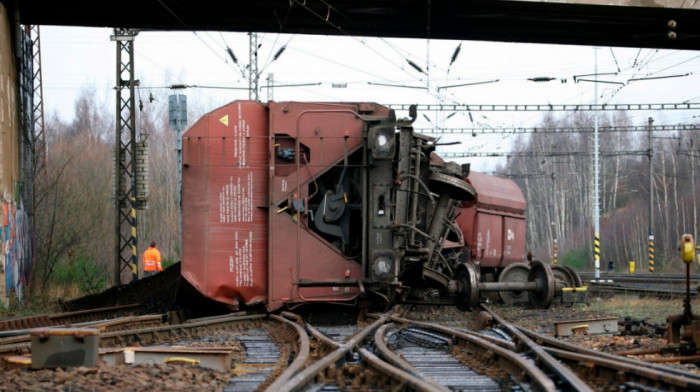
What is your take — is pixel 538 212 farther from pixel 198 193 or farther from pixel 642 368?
pixel 642 368

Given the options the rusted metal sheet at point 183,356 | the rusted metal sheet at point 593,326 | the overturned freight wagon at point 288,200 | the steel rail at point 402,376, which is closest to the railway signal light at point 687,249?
the rusted metal sheet at point 593,326

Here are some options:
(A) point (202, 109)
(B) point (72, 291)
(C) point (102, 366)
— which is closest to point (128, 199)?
(B) point (72, 291)

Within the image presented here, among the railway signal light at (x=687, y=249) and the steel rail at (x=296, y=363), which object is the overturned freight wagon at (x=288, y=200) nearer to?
the steel rail at (x=296, y=363)

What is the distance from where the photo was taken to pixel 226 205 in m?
13.3

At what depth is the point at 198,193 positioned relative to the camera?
43.8ft

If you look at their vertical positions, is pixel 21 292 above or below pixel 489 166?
below

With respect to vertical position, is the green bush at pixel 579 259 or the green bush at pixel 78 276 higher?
the green bush at pixel 78 276

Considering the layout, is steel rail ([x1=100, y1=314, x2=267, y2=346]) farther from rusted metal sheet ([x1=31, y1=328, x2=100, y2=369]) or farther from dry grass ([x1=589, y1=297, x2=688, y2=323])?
dry grass ([x1=589, y1=297, x2=688, y2=323])

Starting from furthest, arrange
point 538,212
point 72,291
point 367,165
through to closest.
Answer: point 538,212, point 72,291, point 367,165

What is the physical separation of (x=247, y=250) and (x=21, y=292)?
8.26 metres

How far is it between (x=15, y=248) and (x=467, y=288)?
32.5 ft

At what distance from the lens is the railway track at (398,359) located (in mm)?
6191

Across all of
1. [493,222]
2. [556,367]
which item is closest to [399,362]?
[556,367]

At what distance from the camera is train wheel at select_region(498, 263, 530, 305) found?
62.6 ft
